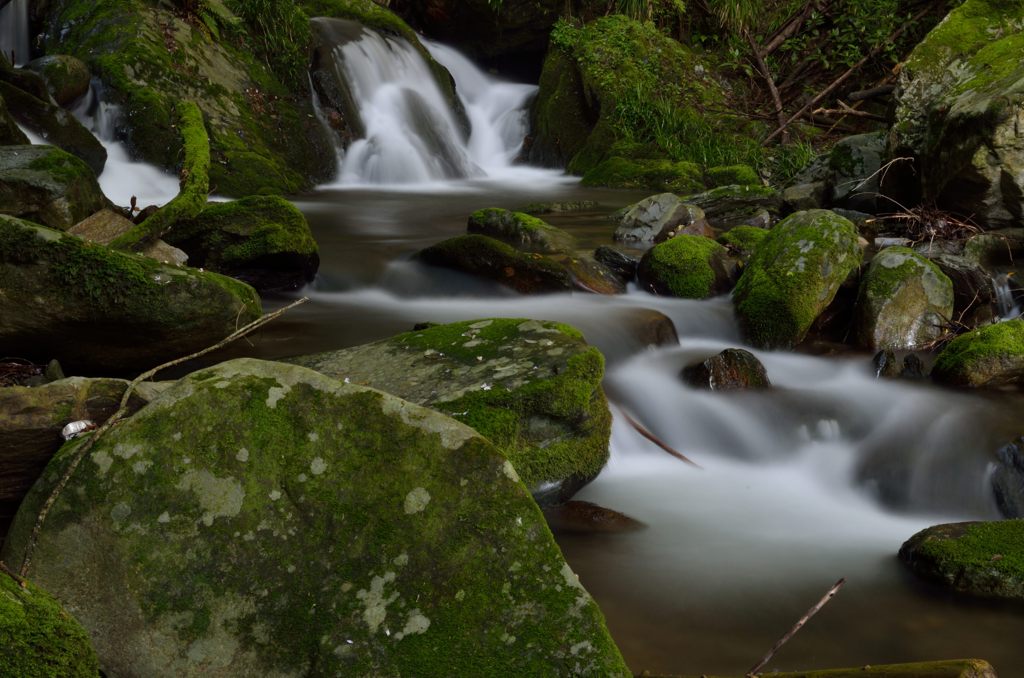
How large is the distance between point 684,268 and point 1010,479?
3.46 m

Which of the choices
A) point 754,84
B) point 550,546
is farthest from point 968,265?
point 754,84

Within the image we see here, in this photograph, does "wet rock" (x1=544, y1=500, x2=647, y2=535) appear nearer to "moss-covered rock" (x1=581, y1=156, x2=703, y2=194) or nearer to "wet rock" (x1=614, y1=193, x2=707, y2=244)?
"wet rock" (x1=614, y1=193, x2=707, y2=244)

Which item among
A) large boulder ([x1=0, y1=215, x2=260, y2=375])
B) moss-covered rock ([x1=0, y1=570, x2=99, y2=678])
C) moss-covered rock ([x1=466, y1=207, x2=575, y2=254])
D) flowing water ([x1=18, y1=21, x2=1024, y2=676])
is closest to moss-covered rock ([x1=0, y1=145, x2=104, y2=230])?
flowing water ([x1=18, y1=21, x2=1024, y2=676])

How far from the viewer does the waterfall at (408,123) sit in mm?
13828

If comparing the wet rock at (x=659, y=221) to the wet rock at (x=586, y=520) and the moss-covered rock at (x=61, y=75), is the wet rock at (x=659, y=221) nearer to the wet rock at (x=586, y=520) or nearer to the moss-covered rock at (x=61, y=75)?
the wet rock at (x=586, y=520)

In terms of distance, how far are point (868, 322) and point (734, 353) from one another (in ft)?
4.32

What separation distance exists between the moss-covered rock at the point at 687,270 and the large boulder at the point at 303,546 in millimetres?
5139

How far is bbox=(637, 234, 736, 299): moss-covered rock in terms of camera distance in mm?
7348

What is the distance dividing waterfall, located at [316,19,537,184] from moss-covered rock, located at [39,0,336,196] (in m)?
0.73

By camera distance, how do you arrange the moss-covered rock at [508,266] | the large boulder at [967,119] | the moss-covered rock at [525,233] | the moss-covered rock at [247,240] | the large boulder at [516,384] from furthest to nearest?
the moss-covered rock at [525,233] < the large boulder at [967,119] < the moss-covered rock at [508,266] < the moss-covered rock at [247,240] < the large boulder at [516,384]

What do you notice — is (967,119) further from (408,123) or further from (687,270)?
(408,123)

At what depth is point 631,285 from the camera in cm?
774

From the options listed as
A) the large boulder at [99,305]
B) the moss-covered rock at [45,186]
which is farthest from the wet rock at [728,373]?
the moss-covered rock at [45,186]

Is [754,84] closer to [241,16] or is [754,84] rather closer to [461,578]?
[241,16]
